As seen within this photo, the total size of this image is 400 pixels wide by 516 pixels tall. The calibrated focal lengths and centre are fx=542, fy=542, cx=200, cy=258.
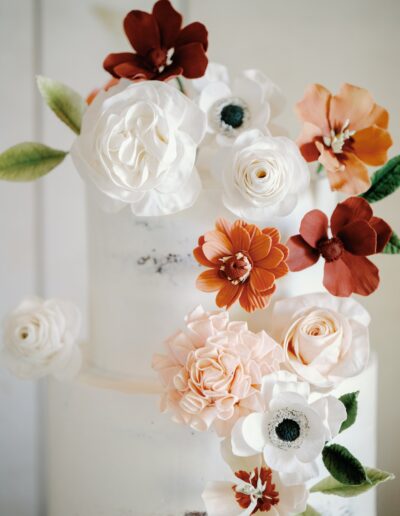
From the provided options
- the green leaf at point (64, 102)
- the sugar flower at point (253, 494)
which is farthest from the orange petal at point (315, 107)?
the sugar flower at point (253, 494)

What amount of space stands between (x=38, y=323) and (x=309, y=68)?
81 centimetres

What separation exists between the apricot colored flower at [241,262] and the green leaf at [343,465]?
0.23 metres

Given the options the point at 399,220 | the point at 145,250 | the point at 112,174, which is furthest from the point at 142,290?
the point at 399,220

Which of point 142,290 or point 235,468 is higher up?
point 142,290

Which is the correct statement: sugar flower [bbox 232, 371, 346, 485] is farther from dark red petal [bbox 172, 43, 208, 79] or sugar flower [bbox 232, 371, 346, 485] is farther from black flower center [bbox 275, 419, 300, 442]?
dark red petal [bbox 172, 43, 208, 79]

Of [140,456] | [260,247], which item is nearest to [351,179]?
[260,247]

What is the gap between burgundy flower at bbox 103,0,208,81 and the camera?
0.79 m

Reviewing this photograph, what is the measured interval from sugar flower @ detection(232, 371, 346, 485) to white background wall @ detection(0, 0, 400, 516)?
2.03 feet

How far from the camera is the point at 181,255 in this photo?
0.79m

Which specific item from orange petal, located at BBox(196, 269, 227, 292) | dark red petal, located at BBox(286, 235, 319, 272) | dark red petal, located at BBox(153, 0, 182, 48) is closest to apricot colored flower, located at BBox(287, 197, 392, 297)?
dark red petal, located at BBox(286, 235, 319, 272)

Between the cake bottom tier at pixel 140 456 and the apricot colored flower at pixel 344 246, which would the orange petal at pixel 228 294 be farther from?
the cake bottom tier at pixel 140 456

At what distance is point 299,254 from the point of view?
75 cm

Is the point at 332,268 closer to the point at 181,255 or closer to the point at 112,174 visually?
the point at 181,255

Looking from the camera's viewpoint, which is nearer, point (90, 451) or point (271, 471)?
point (271, 471)
